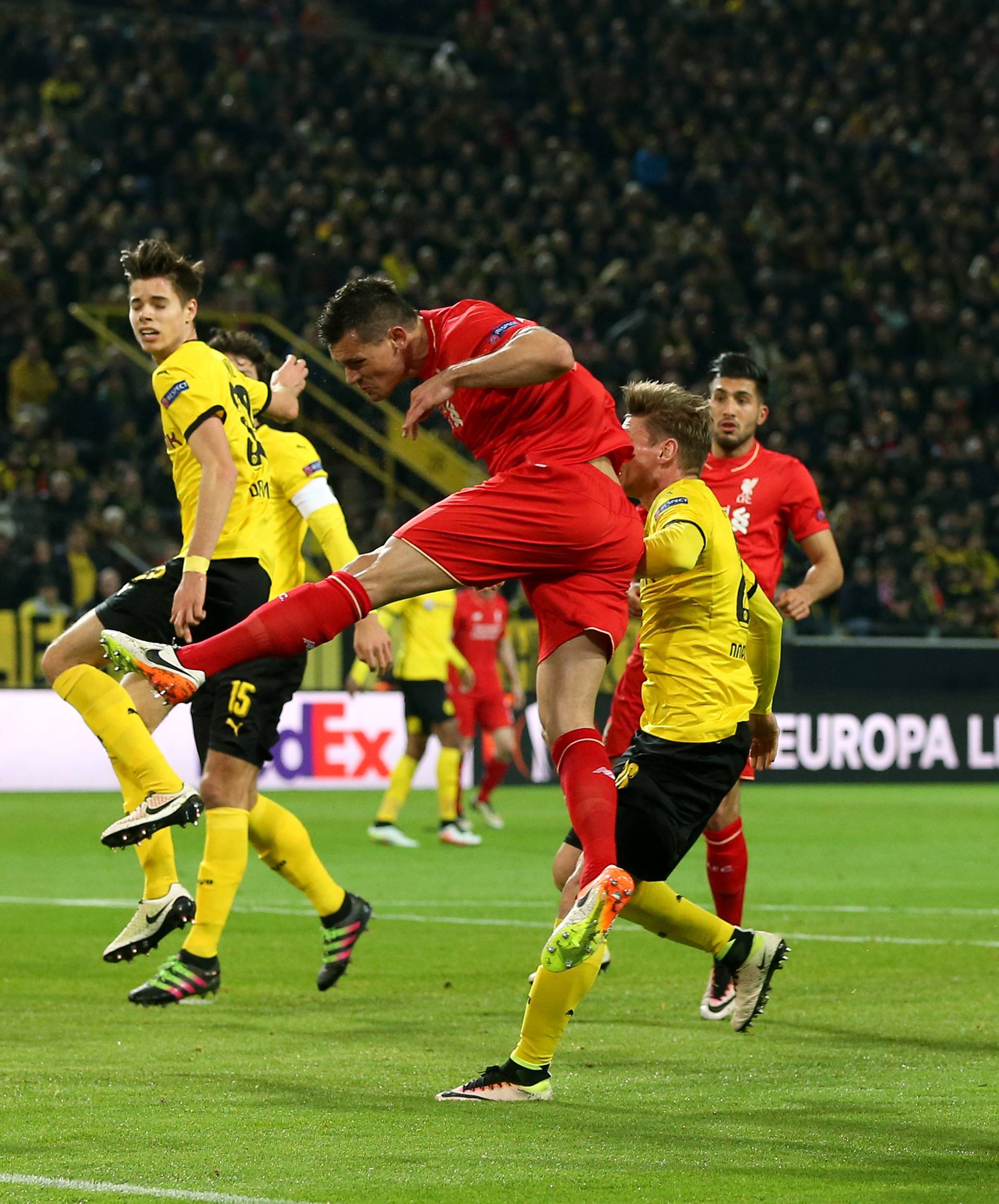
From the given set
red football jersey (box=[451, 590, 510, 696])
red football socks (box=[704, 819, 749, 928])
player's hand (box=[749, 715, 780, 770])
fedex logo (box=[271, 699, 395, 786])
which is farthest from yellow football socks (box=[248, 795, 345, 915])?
fedex logo (box=[271, 699, 395, 786])

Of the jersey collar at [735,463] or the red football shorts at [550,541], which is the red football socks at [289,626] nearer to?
the red football shorts at [550,541]

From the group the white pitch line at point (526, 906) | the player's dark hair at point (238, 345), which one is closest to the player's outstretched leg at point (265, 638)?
the player's dark hair at point (238, 345)

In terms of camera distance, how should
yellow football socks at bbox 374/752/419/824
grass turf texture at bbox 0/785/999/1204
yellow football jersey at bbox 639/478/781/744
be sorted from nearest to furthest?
grass turf texture at bbox 0/785/999/1204, yellow football jersey at bbox 639/478/781/744, yellow football socks at bbox 374/752/419/824

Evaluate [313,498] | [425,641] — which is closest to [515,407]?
[313,498]

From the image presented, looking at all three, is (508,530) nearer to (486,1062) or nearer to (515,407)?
(515,407)

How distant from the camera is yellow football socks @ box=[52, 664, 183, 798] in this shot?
6.59 meters

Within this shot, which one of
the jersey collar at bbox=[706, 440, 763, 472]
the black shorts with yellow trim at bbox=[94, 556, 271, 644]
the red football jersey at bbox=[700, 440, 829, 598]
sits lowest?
the black shorts with yellow trim at bbox=[94, 556, 271, 644]

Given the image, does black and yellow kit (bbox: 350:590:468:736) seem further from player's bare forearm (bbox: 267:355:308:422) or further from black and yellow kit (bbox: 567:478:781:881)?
black and yellow kit (bbox: 567:478:781:881)

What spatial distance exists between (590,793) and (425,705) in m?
9.46

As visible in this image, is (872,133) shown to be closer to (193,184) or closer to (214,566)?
(193,184)

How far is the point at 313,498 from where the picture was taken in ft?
24.2

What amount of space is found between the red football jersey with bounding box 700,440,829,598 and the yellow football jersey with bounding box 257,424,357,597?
1.59 meters

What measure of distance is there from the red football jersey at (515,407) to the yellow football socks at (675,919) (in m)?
1.38

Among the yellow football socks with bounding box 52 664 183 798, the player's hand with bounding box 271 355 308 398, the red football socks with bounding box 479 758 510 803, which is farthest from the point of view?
the red football socks with bounding box 479 758 510 803
